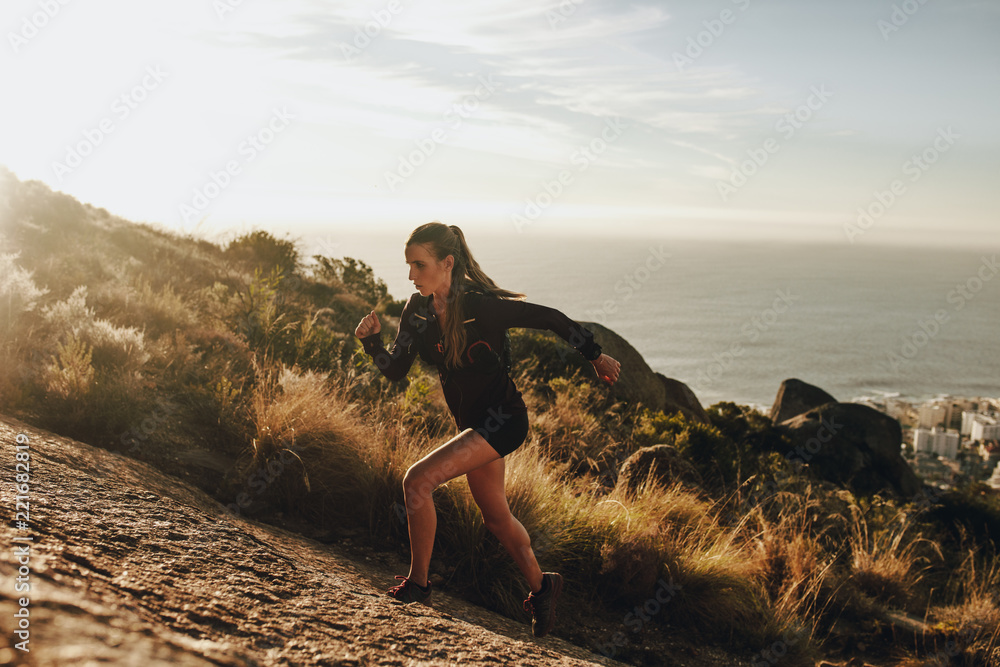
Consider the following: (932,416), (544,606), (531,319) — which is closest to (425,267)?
(531,319)

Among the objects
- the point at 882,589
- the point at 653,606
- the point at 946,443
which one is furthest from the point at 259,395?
the point at 946,443

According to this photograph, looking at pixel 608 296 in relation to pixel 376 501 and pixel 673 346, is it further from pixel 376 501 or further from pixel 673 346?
pixel 376 501

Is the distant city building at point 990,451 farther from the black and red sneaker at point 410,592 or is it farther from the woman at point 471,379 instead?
the black and red sneaker at point 410,592

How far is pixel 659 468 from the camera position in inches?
249

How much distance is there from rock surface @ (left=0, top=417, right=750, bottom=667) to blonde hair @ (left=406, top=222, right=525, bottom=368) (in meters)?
1.25

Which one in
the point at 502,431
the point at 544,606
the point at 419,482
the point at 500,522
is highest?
the point at 502,431

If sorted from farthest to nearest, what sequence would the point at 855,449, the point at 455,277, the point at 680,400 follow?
the point at 855,449 → the point at 680,400 → the point at 455,277

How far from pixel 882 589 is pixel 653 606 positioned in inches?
114

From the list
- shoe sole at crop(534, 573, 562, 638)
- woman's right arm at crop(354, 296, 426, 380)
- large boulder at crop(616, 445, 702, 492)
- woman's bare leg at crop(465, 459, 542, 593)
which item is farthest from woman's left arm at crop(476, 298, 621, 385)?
large boulder at crop(616, 445, 702, 492)

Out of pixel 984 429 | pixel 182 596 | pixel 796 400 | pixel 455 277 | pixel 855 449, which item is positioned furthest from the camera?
pixel 984 429

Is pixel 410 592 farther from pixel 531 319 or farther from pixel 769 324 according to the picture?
pixel 769 324

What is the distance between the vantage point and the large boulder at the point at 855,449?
11.5 m

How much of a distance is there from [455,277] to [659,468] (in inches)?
159

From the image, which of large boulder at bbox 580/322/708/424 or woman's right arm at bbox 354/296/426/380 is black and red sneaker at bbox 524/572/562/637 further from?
large boulder at bbox 580/322/708/424
